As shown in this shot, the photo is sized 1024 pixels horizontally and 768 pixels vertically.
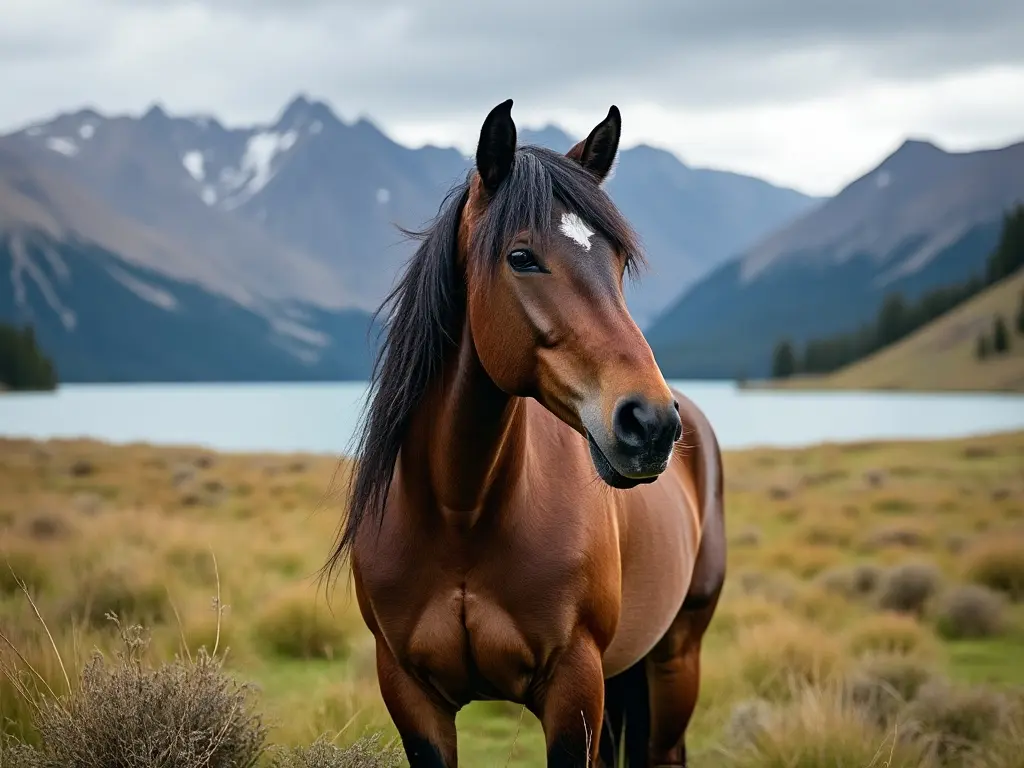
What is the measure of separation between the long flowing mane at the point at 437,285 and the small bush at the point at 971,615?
24.6 feet

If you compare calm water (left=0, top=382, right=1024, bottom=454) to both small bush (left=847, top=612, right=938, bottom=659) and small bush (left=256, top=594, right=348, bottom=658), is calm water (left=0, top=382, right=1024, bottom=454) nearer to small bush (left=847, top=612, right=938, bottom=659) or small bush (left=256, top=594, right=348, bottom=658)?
small bush (left=256, top=594, right=348, bottom=658)

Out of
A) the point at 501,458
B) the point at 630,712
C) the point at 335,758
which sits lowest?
the point at 630,712

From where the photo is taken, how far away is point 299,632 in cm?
811

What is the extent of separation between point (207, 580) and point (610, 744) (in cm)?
652

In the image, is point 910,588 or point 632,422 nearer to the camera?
point 632,422

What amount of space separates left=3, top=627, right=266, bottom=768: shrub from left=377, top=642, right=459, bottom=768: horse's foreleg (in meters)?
0.77

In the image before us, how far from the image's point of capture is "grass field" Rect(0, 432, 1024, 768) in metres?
5.43

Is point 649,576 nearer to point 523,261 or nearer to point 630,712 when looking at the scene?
point 630,712

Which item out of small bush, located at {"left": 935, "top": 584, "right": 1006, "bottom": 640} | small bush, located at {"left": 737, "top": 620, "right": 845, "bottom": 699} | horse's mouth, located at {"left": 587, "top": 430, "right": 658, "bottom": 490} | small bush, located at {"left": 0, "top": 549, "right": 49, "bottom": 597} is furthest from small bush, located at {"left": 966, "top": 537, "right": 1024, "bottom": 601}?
small bush, located at {"left": 0, "top": 549, "right": 49, "bottom": 597}

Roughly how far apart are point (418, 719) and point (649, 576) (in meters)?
1.21

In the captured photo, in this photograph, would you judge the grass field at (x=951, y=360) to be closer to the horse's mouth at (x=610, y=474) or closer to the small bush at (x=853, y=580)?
the small bush at (x=853, y=580)

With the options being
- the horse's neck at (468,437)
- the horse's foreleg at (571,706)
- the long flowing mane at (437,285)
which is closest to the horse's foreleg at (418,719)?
the horse's foreleg at (571,706)

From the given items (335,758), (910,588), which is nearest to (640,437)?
(335,758)

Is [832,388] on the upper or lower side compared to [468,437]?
lower
